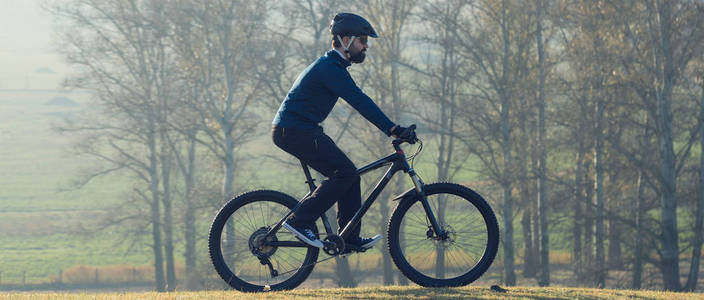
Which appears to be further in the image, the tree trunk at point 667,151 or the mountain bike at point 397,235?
the tree trunk at point 667,151

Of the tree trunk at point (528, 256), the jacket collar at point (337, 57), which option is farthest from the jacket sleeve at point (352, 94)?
the tree trunk at point (528, 256)

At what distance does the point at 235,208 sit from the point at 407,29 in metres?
24.6

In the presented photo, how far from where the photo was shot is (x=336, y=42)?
582cm

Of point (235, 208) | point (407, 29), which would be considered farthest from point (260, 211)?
point (407, 29)

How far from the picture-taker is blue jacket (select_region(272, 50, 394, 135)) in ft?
18.4

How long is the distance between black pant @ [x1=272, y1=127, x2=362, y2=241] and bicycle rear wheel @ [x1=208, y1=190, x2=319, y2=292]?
272 mm

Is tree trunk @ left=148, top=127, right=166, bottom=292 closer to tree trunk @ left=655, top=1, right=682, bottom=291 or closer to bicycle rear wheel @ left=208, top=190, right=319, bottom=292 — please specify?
tree trunk @ left=655, top=1, right=682, bottom=291

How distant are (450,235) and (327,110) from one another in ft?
5.03

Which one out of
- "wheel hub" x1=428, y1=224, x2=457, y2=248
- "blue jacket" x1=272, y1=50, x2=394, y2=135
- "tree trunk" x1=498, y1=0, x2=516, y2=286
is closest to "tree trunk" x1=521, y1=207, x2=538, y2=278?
"tree trunk" x1=498, y1=0, x2=516, y2=286

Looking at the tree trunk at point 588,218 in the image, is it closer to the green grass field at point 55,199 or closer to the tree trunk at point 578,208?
the tree trunk at point 578,208

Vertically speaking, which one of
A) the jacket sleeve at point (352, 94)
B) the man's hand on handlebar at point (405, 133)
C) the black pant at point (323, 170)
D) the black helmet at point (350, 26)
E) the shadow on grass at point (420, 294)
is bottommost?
the shadow on grass at point (420, 294)

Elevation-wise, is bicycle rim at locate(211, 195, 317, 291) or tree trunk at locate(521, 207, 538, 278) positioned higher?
bicycle rim at locate(211, 195, 317, 291)

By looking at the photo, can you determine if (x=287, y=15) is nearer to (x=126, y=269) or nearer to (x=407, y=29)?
(x=407, y=29)

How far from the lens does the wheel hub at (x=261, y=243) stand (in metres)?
6.26
